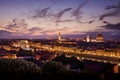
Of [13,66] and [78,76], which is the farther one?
[13,66]

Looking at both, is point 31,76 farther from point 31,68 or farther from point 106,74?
point 106,74

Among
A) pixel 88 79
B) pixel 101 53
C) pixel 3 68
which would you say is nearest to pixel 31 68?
pixel 3 68

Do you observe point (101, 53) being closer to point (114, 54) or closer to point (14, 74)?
point (114, 54)

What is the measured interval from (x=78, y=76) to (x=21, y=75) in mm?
2939

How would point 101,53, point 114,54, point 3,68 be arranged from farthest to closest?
point 101,53, point 114,54, point 3,68

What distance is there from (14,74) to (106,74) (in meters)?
4.80

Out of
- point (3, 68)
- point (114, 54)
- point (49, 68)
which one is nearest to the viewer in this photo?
point (3, 68)

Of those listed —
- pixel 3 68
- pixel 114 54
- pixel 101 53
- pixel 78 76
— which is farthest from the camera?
pixel 101 53

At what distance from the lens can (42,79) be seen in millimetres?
11820

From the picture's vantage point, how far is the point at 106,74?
1290 centimetres

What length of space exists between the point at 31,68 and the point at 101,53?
77.8m

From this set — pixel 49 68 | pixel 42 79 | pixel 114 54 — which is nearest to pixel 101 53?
pixel 114 54

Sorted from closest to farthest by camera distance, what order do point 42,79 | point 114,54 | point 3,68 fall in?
point 42,79 < point 3,68 < point 114,54

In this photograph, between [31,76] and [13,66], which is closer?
[31,76]
